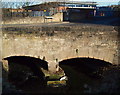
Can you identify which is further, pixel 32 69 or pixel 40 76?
pixel 32 69

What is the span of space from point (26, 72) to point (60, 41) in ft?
12.0

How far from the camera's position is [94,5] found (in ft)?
88.3

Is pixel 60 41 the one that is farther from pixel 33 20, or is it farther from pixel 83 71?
pixel 33 20

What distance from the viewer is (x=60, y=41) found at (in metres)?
9.88

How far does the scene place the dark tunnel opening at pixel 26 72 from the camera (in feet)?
32.9

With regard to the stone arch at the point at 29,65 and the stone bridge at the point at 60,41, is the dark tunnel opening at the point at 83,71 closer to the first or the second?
the stone bridge at the point at 60,41

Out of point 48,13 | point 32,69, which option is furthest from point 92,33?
point 48,13

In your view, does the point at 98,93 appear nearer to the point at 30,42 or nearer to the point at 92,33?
the point at 92,33

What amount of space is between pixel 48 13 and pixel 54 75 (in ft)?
32.9

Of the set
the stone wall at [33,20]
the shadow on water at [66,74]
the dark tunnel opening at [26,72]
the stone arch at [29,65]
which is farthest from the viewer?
the stone wall at [33,20]

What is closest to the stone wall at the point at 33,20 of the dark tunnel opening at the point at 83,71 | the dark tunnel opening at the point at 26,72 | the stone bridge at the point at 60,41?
the dark tunnel opening at the point at 26,72

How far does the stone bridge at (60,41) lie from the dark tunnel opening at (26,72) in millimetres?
1403

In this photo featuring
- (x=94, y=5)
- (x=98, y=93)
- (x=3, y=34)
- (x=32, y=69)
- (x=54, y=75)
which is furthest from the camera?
(x=94, y=5)

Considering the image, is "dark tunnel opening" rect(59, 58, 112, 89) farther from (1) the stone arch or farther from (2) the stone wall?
(2) the stone wall
